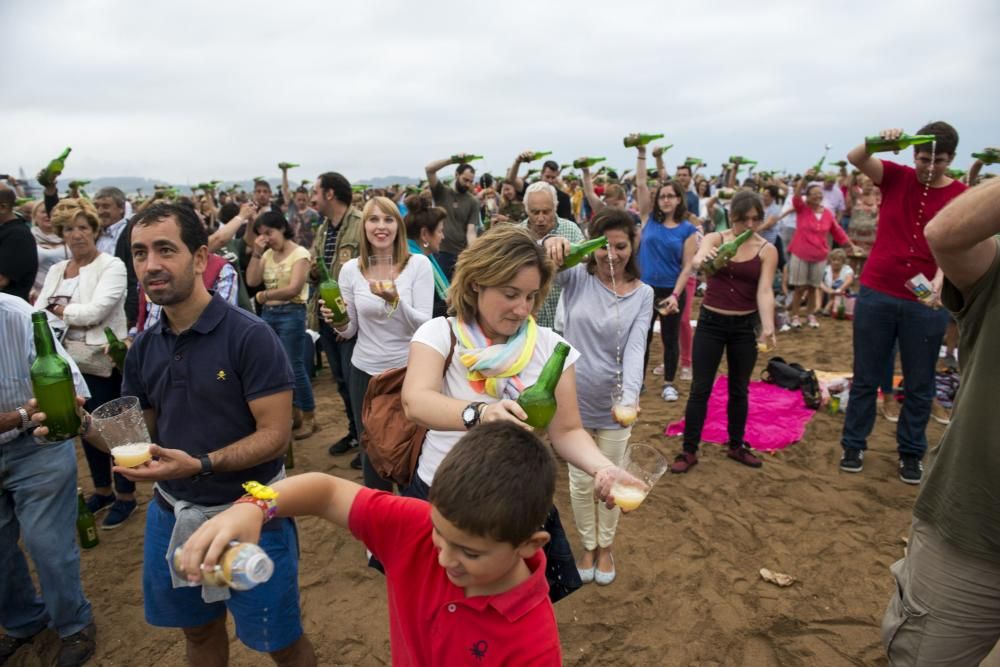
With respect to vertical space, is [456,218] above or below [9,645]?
above

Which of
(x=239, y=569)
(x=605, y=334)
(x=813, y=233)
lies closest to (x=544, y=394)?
(x=239, y=569)

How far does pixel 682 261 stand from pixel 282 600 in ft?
19.1

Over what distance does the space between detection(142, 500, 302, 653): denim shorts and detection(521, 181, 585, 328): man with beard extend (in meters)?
2.86

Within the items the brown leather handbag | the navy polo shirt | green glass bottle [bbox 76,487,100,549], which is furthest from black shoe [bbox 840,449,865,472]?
green glass bottle [bbox 76,487,100,549]

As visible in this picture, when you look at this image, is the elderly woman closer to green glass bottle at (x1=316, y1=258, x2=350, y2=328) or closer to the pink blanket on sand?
green glass bottle at (x1=316, y1=258, x2=350, y2=328)

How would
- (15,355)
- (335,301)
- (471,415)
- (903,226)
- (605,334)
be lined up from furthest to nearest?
(903,226), (335,301), (605,334), (15,355), (471,415)

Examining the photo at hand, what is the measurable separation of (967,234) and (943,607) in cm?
135

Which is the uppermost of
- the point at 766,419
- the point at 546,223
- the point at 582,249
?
the point at 546,223

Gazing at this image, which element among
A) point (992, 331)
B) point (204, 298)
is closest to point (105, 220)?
point (204, 298)

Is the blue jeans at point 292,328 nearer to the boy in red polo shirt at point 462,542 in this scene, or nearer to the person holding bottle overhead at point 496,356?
the person holding bottle overhead at point 496,356

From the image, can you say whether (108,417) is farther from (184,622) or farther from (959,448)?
(959,448)

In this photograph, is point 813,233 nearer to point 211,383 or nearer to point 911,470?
point 911,470

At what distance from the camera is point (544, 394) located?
7.09 ft

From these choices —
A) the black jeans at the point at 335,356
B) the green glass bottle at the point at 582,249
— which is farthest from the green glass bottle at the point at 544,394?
the black jeans at the point at 335,356
